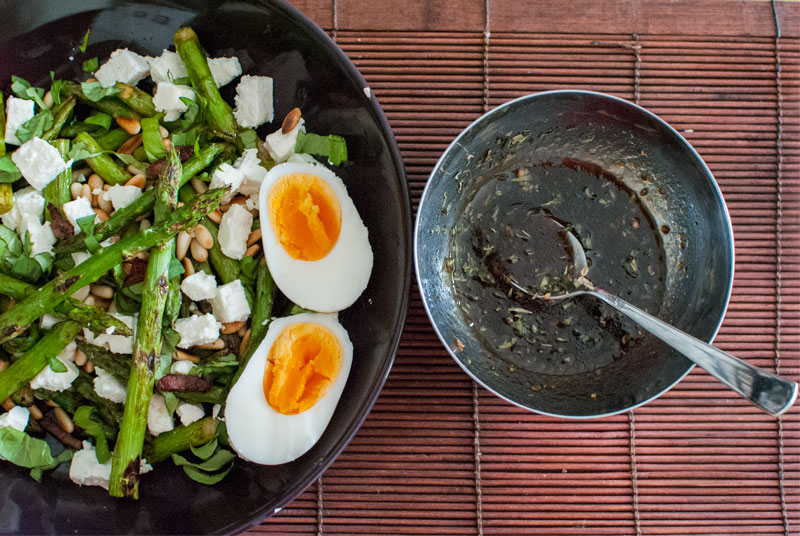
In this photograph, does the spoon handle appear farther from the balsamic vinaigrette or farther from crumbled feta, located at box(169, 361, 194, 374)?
crumbled feta, located at box(169, 361, 194, 374)

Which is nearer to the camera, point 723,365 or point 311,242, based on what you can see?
point 723,365

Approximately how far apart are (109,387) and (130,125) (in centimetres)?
66

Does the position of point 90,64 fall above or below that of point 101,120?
above

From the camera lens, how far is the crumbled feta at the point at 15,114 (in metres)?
1.41

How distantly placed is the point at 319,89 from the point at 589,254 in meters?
0.81

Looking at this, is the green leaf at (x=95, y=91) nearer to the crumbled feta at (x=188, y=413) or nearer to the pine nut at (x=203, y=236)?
the pine nut at (x=203, y=236)

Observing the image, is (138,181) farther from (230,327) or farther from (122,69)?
(230,327)

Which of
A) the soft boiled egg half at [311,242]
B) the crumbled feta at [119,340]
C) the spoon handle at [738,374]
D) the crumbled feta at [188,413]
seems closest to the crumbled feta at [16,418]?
the crumbled feta at [119,340]

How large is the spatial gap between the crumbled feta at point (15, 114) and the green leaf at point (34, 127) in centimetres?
1

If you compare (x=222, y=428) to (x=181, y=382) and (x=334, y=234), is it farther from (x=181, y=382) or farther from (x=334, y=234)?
(x=334, y=234)

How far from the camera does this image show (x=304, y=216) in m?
1.35

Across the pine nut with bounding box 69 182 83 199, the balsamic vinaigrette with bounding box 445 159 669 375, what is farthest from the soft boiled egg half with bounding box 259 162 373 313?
the pine nut with bounding box 69 182 83 199

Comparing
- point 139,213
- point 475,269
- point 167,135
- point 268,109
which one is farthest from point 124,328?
point 475,269

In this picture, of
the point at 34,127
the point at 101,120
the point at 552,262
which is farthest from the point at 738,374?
the point at 34,127
